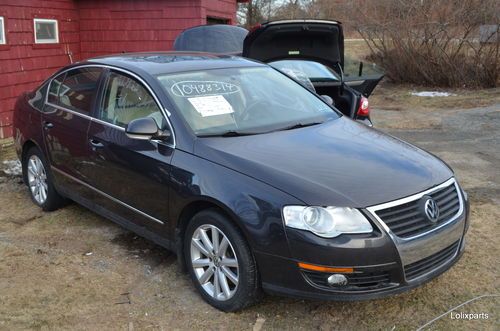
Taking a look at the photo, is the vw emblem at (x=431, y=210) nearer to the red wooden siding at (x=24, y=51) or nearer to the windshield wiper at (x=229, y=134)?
the windshield wiper at (x=229, y=134)

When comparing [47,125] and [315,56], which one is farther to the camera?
[315,56]

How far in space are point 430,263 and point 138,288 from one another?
1.95m

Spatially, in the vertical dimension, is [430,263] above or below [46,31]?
below

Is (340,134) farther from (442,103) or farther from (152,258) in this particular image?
(442,103)

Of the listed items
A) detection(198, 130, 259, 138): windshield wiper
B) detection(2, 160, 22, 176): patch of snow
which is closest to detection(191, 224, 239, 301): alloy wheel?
detection(198, 130, 259, 138): windshield wiper

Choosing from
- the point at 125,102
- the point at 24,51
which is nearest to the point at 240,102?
the point at 125,102

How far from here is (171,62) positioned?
426cm

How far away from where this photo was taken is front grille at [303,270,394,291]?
291cm

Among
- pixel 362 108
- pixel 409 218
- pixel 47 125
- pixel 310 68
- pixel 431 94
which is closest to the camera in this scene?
pixel 409 218

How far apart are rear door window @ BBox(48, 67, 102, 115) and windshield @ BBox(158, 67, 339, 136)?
83 cm

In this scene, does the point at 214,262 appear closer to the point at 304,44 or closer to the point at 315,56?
the point at 304,44

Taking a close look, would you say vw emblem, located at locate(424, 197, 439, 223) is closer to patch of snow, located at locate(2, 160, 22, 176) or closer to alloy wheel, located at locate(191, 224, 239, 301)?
alloy wheel, located at locate(191, 224, 239, 301)

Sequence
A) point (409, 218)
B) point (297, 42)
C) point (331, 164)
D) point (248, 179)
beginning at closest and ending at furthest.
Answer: point (409, 218)
point (248, 179)
point (331, 164)
point (297, 42)

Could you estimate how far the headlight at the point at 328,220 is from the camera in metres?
2.86
